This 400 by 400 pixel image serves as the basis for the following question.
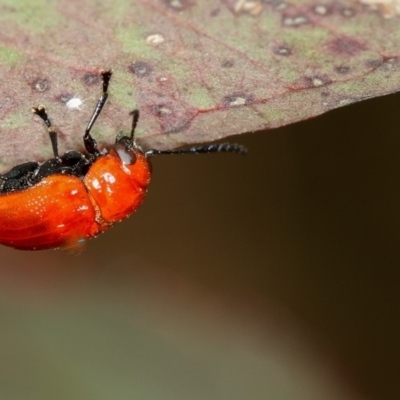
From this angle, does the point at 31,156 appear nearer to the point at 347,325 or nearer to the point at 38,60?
the point at 38,60

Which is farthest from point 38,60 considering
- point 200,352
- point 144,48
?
point 200,352

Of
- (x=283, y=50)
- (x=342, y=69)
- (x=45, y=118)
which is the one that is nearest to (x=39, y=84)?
(x=45, y=118)

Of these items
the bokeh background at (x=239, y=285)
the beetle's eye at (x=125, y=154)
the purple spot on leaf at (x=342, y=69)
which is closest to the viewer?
the purple spot on leaf at (x=342, y=69)

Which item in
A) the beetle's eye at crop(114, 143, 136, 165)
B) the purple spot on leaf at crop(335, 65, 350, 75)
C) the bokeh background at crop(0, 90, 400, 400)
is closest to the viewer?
the purple spot on leaf at crop(335, 65, 350, 75)

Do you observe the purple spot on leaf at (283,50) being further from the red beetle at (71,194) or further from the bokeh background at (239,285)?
the bokeh background at (239,285)

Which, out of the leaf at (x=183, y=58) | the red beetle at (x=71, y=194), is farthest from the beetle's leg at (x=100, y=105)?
the red beetle at (x=71, y=194)

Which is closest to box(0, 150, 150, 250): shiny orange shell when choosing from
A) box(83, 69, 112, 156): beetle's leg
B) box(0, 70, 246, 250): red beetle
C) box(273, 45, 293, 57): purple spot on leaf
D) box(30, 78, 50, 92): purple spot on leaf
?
box(0, 70, 246, 250): red beetle

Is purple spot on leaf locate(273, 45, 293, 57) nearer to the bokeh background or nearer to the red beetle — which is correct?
the red beetle
